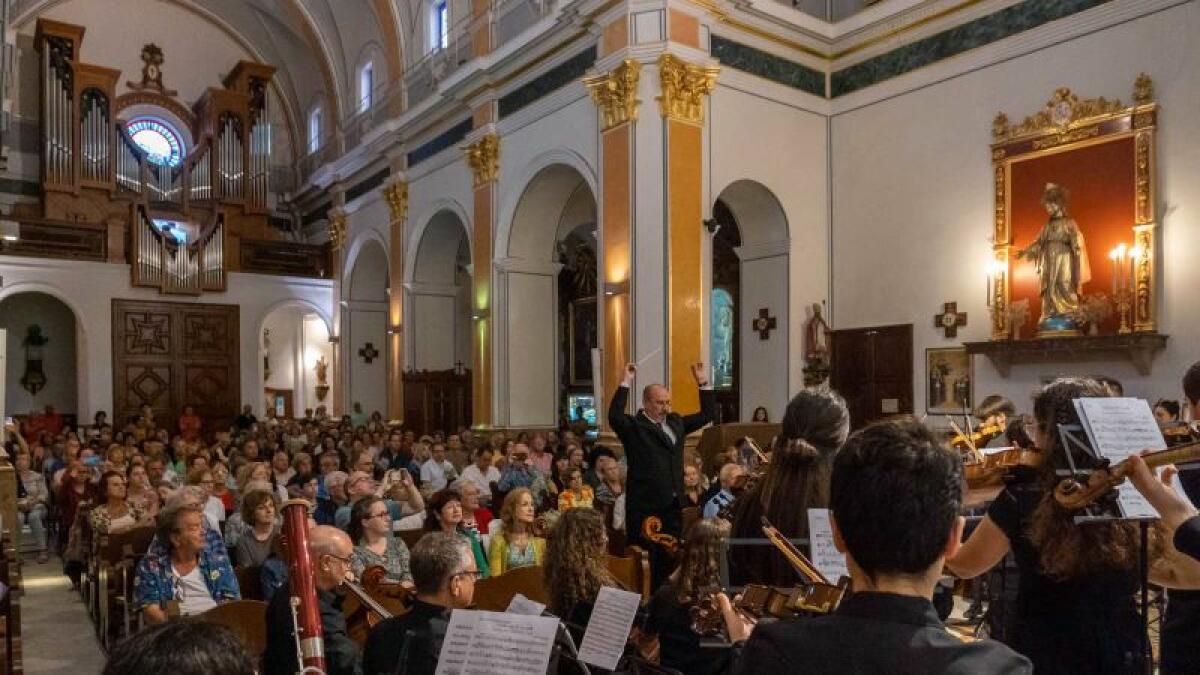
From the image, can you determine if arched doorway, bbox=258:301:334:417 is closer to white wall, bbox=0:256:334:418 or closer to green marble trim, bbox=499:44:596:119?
white wall, bbox=0:256:334:418

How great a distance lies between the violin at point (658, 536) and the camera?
16.7 feet

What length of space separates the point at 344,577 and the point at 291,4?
20.5 m

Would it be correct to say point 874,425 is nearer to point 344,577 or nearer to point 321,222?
point 344,577

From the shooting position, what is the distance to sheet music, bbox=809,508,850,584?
7.64 ft

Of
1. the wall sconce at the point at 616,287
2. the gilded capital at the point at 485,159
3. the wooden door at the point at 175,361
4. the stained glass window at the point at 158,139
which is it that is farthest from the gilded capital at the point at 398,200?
the stained glass window at the point at 158,139

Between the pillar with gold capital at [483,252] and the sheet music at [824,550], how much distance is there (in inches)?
Answer: 482

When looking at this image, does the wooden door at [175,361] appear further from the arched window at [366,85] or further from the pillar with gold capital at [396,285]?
the arched window at [366,85]

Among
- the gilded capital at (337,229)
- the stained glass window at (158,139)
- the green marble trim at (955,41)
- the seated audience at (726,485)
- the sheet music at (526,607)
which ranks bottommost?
the seated audience at (726,485)

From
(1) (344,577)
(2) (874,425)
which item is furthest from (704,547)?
(2) (874,425)

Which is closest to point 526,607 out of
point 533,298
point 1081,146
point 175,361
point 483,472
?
point 483,472

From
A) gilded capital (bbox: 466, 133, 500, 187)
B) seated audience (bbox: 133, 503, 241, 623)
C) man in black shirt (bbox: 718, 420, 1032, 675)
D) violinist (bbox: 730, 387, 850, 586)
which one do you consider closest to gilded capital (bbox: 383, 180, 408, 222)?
gilded capital (bbox: 466, 133, 500, 187)

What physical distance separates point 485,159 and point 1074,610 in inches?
508

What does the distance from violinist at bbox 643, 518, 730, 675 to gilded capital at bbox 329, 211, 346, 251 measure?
740 inches

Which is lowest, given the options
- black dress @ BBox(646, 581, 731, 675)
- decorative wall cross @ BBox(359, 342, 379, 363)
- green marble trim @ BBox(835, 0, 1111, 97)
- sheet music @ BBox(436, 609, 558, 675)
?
black dress @ BBox(646, 581, 731, 675)
